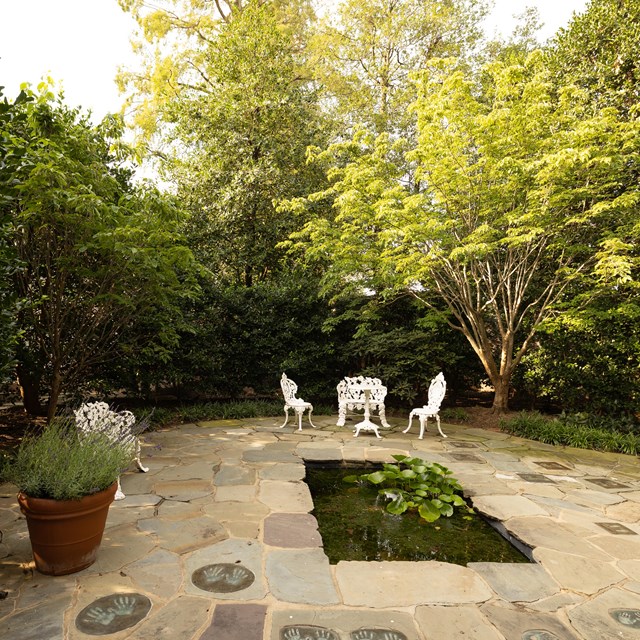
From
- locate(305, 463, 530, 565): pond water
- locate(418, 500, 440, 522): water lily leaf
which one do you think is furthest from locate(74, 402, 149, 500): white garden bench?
locate(418, 500, 440, 522): water lily leaf

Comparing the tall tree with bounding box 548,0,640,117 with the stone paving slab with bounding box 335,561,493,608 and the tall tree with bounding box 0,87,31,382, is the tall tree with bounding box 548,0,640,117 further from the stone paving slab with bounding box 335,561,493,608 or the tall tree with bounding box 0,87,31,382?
the tall tree with bounding box 0,87,31,382

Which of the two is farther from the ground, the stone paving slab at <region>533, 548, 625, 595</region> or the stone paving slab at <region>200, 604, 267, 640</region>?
the stone paving slab at <region>533, 548, 625, 595</region>

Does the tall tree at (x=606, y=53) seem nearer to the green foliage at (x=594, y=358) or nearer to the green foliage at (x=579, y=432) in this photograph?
the green foliage at (x=594, y=358)

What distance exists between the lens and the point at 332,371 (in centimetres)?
950

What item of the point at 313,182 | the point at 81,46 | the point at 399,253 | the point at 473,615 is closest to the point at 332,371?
the point at 399,253

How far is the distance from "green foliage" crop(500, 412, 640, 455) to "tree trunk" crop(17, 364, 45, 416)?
8250 millimetres

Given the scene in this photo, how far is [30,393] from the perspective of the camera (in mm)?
6914

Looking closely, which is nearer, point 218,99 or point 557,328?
point 557,328

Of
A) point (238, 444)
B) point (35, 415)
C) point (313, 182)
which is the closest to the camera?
point (238, 444)

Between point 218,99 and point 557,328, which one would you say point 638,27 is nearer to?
point 557,328

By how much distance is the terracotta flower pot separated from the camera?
8.48ft

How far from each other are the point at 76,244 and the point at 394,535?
456 cm

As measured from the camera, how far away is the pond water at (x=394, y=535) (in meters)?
3.14

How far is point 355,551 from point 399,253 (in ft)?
18.9
